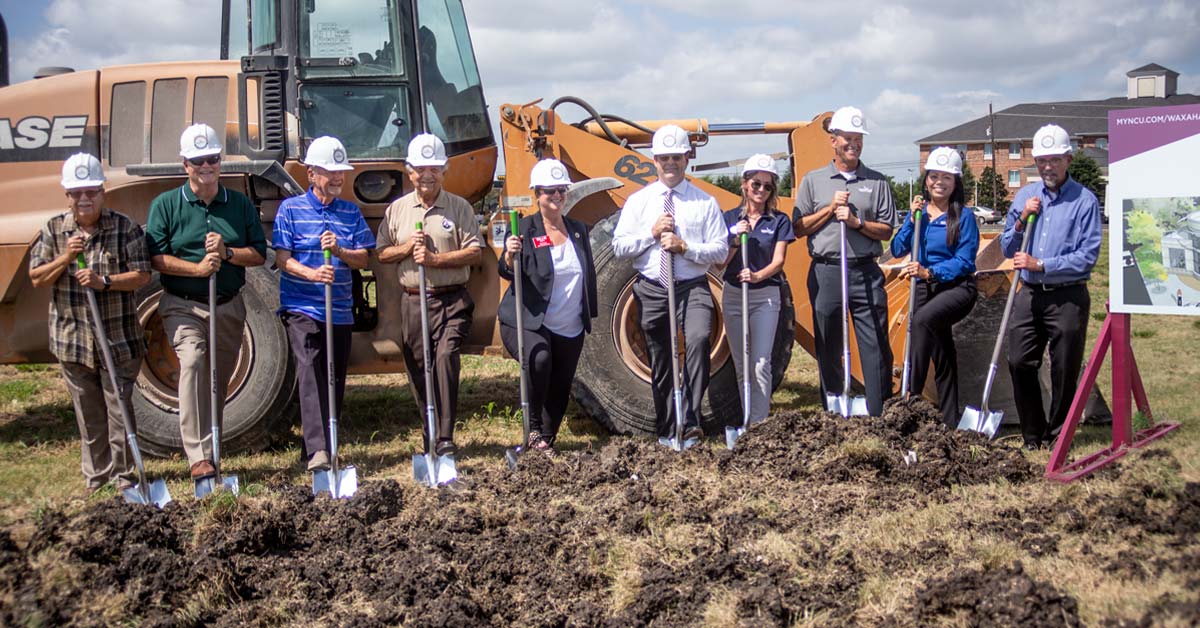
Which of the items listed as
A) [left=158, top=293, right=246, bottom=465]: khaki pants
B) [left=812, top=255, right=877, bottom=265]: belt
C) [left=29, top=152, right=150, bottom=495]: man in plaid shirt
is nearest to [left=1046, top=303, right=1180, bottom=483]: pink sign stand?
[left=812, top=255, right=877, bottom=265]: belt

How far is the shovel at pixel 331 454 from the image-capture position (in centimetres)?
582

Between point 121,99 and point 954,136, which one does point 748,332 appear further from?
point 954,136

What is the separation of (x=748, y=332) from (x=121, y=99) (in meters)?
4.35

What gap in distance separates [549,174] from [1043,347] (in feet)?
10.3


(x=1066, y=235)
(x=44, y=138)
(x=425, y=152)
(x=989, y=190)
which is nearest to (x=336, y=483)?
(x=425, y=152)

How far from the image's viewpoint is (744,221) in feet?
21.8

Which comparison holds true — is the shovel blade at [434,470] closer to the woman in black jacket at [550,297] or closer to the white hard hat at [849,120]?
the woman in black jacket at [550,297]

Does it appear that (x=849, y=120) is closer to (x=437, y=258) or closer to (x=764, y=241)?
(x=764, y=241)

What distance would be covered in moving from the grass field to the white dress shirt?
138 centimetres

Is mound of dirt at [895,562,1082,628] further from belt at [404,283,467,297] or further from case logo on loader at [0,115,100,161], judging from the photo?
case logo on loader at [0,115,100,161]

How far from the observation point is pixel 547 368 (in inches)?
262

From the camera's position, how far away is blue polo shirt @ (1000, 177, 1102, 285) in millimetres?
6227

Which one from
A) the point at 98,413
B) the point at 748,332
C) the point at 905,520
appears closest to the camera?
the point at 905,520

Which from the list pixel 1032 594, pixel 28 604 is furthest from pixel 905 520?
pixel 28 604
